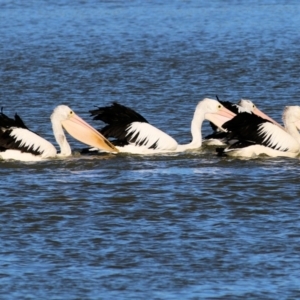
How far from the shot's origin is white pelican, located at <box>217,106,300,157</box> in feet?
31.8

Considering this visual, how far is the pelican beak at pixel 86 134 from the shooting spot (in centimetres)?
987

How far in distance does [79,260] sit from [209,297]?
983 mm

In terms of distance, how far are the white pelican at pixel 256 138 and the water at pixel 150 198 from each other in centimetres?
9

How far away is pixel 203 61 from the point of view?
1689cm

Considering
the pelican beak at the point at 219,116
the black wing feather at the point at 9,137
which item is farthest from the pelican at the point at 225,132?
the black wing feather at the point at 9,137

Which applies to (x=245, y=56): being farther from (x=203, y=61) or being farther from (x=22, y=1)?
(x=22, y=1)

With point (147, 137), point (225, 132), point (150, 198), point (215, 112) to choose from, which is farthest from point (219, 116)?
point (150, 198)

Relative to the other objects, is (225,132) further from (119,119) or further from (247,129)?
(119,119)

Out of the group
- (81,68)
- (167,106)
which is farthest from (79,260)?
(81,68)

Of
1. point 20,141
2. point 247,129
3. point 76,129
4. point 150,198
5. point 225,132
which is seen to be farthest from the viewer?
point 225,132

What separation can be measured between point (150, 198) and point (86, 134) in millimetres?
2025

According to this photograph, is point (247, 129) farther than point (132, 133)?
No

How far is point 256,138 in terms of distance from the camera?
976 cm

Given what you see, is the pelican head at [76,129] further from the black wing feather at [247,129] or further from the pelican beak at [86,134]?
the black wing feather at [247,129]
